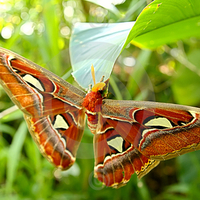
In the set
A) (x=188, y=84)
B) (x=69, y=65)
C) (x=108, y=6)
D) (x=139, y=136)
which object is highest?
(x=108, y=6)

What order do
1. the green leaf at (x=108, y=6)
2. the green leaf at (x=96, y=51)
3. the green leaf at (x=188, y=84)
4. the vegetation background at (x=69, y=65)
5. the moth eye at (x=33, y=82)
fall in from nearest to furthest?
1. the green leaf at (x=96, y=51)
2. the moth eye at (x=33, y=82)
3. the green leaf at (x=108, y=6)
4. the vegetation background at (x=69, y=65)
5. the green leaf at (x=188, y=84)

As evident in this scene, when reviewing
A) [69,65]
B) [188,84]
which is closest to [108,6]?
[69,65]

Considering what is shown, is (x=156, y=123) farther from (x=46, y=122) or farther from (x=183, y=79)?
(x=183, y=79)

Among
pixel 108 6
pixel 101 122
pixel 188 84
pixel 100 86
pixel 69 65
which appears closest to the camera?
pixel 100 86

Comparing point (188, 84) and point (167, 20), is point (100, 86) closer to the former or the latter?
point (167, 20)

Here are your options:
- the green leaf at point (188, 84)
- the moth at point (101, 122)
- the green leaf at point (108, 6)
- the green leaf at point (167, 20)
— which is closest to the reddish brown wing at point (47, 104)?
the moth at point (101, 122)

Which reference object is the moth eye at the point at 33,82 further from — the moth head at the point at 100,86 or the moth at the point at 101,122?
the moth head at the point at 100,86

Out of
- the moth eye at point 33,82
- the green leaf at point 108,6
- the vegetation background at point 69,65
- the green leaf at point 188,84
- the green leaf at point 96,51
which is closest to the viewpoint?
the green leaf at point 96,51

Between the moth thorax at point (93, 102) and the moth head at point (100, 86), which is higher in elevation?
the moth head at point (100, 86)
